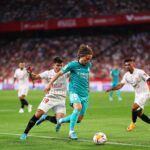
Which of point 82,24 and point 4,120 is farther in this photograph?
point 82,24

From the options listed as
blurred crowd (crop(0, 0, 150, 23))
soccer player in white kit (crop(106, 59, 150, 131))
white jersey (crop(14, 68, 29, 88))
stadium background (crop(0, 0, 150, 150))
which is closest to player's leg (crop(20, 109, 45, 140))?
soccer player in white kit (crop(106, 59, 150, 131))

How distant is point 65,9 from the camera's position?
5706cm

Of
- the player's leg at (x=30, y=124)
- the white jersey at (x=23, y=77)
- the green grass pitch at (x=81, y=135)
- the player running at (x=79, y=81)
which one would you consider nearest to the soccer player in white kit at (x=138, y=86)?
the green grass pitch at (x=81, y=135)

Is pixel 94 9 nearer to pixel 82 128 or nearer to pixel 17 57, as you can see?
pixel 17 57

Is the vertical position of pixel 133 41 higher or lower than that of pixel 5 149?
higher

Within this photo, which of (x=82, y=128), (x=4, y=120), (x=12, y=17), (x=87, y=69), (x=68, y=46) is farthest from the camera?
(x=12, y=17)

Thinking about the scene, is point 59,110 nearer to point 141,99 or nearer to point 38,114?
point 38,114

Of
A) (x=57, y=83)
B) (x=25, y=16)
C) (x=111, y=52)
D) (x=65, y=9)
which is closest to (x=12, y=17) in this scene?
(x=25, y=16)

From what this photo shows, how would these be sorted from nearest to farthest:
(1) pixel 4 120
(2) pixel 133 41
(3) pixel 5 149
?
(3) pixel 5 149 → (1) pixel 4 120 → (2) pixel 133 41

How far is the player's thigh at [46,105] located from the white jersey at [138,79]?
9.44 ft

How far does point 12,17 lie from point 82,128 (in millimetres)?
44387

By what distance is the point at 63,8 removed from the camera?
188 feet

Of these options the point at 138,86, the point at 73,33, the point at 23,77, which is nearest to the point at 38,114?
the point at 138,86

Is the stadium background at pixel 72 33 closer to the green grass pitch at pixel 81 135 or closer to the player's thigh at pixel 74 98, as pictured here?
the green grass pitch at pixel 81 135
